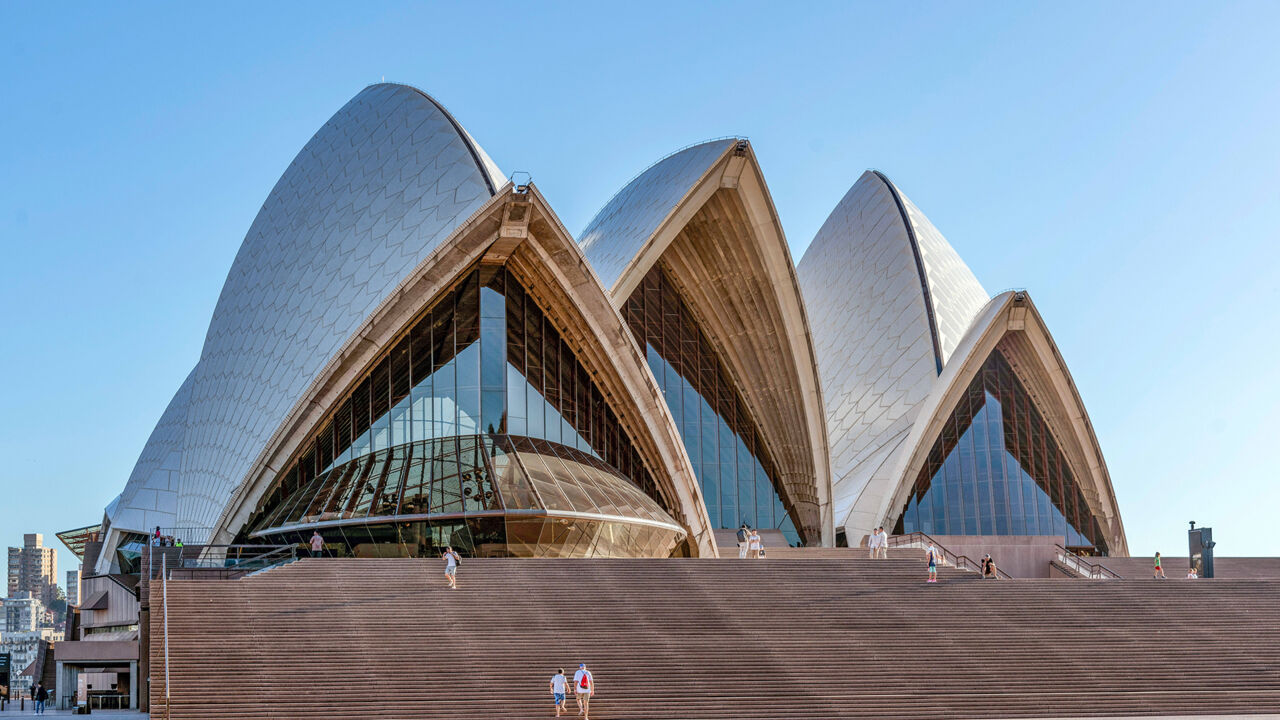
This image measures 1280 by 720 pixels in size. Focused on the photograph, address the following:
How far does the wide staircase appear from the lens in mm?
14648

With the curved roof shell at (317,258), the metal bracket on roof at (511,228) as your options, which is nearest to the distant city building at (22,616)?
the curved roof shell at (317,258)

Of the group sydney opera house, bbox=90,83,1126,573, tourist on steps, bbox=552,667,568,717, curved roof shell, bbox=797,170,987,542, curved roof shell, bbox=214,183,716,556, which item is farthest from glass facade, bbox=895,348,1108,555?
tourist on steps, bbox=552,667,568,717

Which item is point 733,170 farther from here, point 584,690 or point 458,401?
point 584,690

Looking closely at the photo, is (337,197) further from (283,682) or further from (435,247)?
(283,682)

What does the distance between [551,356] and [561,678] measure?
15743 millimetres

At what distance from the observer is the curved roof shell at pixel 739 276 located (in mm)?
32688

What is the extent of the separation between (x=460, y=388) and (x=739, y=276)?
987 cm

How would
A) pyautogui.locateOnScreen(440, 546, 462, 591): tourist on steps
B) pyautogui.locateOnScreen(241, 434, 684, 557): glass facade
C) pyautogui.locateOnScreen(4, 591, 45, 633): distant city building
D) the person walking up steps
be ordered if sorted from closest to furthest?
1. pyautogui.locateOnScreen(440, 546, 462, 591): tourist on steps
2. pyautogui.locateOnScreen(241, 434, 684, 557): glass facade
3. the person walking up steps
4. pyautogui.locateOnScreen(4, 591, 45, 633): distant city building

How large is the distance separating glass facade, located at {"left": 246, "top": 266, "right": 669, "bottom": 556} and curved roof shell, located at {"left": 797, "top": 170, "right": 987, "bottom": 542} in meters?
11.1

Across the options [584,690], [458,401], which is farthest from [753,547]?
[584,690]

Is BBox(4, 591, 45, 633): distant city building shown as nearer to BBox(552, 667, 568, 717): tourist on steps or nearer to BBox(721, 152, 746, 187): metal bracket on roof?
BBox(721, 152, 746, 187): metal bracket on roof

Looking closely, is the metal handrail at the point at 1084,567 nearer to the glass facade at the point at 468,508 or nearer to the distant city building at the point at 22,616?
the glass facade at the point at 468,508

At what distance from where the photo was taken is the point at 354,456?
27516 millimetres

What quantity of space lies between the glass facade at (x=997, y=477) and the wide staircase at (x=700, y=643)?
1710 cm
